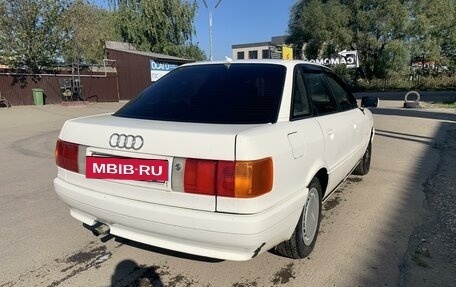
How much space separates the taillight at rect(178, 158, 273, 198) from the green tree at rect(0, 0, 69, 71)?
2260cm

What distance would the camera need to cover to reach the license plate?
262cm

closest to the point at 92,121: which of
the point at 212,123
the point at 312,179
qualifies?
the point at 212,123

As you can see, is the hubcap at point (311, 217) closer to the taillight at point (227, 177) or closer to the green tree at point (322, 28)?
the taillight at point (227, 177)

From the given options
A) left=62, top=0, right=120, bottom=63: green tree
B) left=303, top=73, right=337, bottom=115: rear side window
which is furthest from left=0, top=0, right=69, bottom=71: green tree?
left=303, top=73, right=337, bottom=115: rear side window

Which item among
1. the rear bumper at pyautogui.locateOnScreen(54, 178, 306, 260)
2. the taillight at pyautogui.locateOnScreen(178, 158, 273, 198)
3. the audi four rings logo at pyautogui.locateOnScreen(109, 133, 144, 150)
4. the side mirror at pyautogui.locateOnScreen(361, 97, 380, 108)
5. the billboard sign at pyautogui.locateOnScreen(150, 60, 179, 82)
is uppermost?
the billboard sign at pyautogui.locateOnScreen(150, 60, 179, 82)

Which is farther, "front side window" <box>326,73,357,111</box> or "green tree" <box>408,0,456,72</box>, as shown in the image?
"green tree" <box>408,0,456,72</box>

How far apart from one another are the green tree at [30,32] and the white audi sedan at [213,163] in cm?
2137

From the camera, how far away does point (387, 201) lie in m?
4.85

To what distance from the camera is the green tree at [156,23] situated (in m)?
35.4

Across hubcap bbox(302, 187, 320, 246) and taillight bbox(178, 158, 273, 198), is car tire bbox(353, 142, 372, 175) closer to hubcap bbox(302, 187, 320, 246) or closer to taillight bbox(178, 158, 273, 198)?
hubcap bbox(302, 187, 320, 246)

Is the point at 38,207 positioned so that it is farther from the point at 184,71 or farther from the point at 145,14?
the point at 145,14

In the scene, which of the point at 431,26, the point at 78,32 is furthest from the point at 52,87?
the point at 431,26

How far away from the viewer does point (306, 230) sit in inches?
131

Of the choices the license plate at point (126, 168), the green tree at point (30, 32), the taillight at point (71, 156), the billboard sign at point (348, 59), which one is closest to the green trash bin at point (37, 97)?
the green tree at point (30, 32)
